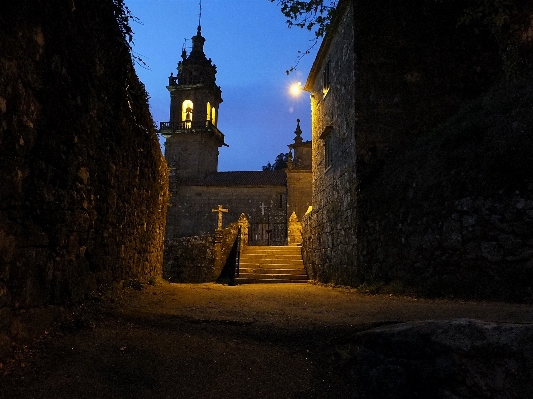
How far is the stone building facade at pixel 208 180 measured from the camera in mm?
31453

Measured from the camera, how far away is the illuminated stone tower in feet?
119

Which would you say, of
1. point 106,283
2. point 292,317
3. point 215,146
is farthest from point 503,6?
point 215,146

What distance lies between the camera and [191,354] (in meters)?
3.26

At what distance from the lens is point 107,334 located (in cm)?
346

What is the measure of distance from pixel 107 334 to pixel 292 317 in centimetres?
211

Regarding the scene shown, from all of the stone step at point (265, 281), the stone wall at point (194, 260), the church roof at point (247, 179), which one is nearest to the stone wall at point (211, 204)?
the church roof at point (247, 179)

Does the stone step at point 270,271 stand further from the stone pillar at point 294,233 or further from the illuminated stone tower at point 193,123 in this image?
the illuminated stone tower at point 193,123

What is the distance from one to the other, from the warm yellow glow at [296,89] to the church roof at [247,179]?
1868cm

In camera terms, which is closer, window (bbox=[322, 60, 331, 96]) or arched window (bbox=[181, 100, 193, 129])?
window (bbox=[322, 60, 331, 96])

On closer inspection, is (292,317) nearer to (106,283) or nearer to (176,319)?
(176,319)

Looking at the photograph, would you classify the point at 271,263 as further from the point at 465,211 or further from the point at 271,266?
the point at 465,211

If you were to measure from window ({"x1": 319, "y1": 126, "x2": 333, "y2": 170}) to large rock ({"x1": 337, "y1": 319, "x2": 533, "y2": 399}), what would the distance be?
31.0 ft

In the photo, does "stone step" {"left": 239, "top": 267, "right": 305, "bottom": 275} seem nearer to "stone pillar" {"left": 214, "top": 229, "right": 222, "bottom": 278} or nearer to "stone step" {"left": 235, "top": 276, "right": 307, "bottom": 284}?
"stone step" {"left": 235, "top": 276, "right": 307, "bottom": 284}

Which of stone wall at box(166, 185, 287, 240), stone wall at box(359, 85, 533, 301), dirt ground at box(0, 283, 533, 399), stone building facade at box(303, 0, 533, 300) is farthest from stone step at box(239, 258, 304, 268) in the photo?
stone wall at box(166, 185, 287, 240)
